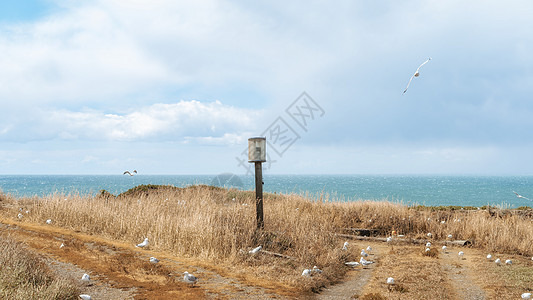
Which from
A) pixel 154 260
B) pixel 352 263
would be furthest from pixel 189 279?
pixel 352 263

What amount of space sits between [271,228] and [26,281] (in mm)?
6121

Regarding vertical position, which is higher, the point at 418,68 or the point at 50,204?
the point at 418,68

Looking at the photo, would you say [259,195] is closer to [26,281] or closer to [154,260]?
[154,260]

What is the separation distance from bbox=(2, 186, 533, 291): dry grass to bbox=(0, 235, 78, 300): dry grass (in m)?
3.10

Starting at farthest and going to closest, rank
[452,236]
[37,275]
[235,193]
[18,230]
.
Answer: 1. [235,193]
2. [452,236]
3. [18,230]
4. [37,275]

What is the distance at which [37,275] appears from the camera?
6062mm

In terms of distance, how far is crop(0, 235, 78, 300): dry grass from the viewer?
5086mm

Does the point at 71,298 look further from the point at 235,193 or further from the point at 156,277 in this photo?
the point at 235,193

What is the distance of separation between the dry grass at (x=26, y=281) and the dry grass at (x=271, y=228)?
10.2 ft

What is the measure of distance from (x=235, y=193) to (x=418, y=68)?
14.8 meters

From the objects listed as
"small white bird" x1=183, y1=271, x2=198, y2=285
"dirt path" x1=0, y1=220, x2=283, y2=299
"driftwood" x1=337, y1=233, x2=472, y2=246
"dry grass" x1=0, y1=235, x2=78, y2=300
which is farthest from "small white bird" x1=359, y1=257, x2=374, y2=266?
"dry grass" x1=0, y1=235, x2=78, y2=300

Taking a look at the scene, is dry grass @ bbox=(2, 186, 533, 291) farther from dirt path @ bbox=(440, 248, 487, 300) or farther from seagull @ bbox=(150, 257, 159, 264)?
dirt path @ bbox=(440, 248, 487, 300)

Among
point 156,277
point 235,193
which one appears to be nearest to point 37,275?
point 156,277

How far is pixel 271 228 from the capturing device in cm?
1035
